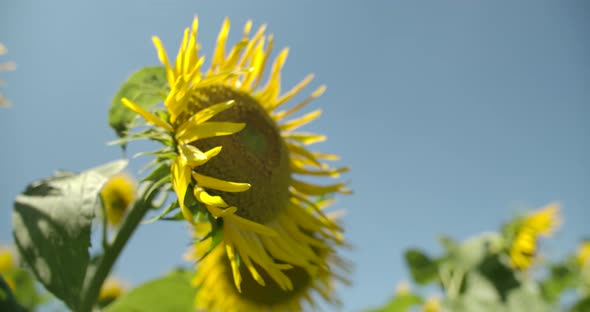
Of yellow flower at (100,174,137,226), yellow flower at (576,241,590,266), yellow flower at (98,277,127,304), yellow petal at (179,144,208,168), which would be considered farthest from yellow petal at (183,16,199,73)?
yellow flower at (576,241,590,266)

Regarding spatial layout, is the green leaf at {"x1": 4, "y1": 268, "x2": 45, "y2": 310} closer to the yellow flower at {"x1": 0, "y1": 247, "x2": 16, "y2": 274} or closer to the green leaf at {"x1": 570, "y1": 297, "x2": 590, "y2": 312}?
the yellow flower at {"x1": 0, "y1": 247, "x2": 16, "y2": 274}

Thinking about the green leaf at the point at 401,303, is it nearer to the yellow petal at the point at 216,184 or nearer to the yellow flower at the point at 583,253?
the yellow petal at the point at 216,184

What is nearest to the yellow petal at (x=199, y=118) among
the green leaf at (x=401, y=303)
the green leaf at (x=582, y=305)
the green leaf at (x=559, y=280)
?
the green leaf at (x=401, y=303)

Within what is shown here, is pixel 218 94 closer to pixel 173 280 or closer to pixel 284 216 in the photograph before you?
pixel 284 216

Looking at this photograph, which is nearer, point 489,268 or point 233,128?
point 233,128

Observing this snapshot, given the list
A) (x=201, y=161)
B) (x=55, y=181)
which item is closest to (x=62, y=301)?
(x=55, y=181)

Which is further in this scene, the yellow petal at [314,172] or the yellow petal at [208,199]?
the yellow petal at [314,172]
